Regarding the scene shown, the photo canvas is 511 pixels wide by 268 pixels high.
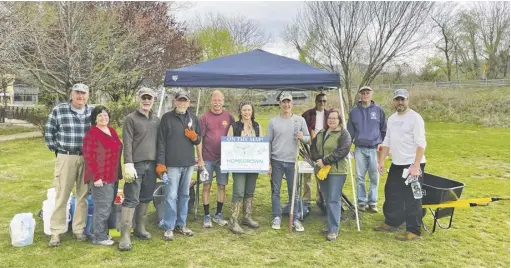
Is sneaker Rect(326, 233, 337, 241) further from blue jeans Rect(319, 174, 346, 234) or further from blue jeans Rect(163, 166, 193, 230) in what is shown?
blue jeans Rect(163, 166, 193, 230)

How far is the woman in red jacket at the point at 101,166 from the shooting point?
3.70 m

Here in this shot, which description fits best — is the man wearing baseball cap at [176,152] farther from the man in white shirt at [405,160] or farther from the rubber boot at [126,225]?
the man in white shirt at [405,160]

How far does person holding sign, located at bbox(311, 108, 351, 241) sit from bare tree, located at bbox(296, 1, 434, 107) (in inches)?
583

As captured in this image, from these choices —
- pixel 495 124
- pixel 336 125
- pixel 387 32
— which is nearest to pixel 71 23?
pixel 336 125

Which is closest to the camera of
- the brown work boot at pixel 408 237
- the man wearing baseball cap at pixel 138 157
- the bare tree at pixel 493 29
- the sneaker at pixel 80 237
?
the man wearing baseball cap at pixel 138 157

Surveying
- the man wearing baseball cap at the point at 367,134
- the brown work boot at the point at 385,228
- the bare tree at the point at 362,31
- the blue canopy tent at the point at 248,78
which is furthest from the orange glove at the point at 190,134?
the bare tree at the point at 362,31

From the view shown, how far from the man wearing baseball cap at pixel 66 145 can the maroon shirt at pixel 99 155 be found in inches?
8.6

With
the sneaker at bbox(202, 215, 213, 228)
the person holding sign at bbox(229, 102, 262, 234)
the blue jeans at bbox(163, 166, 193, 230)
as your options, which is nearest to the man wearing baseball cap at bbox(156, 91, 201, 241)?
the blue jeans at bbox(163, 166, 193, 230)

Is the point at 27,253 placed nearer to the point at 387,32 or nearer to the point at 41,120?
the point at 41,120

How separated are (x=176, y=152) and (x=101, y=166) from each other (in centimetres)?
76

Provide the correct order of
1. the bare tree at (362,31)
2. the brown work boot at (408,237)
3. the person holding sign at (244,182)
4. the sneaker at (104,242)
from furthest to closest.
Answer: the bare tree at (362,31) < the person holding sign at (244,182) < the brown work boot at (408,237) < the sneaker at (104,242)

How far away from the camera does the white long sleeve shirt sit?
4.08 metres

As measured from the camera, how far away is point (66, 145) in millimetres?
3818

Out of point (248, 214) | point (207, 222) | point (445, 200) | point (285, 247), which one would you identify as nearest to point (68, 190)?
point (207, 222)
